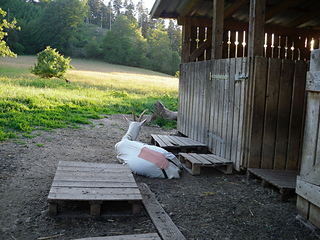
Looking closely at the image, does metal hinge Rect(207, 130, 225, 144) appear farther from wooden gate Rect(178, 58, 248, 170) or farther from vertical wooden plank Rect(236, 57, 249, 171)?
vertical wooden plank Rect(236, 57, 249, 171)

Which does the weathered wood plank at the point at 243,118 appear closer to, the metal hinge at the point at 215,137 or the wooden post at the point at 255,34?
the wooden post at the point at 255,34

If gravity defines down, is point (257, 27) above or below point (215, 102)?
above

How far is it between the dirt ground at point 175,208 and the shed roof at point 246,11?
494cm

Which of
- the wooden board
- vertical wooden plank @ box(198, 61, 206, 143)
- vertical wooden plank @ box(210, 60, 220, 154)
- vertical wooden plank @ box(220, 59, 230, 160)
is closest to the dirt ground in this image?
the wooden board

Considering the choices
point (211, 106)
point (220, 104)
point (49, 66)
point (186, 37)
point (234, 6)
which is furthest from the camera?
point (49, 66)

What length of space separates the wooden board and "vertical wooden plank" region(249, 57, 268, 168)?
2.11m

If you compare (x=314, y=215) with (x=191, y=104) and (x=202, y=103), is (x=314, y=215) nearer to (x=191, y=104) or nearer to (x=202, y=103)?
(x=202, y=103)

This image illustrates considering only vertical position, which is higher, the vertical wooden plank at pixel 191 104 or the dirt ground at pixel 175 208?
the vertical wooden plank at pixel 191 104

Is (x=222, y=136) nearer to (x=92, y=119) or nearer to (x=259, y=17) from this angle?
(x=259, y=17)

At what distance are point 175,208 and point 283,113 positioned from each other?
277 centimetres

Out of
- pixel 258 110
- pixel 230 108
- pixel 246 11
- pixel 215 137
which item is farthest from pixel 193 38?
pixel 258 110

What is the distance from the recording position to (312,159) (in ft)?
12.5

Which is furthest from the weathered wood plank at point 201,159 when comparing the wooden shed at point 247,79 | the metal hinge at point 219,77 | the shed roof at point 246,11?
the shed roof at point 246,11

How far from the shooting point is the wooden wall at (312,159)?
12.1 ft
